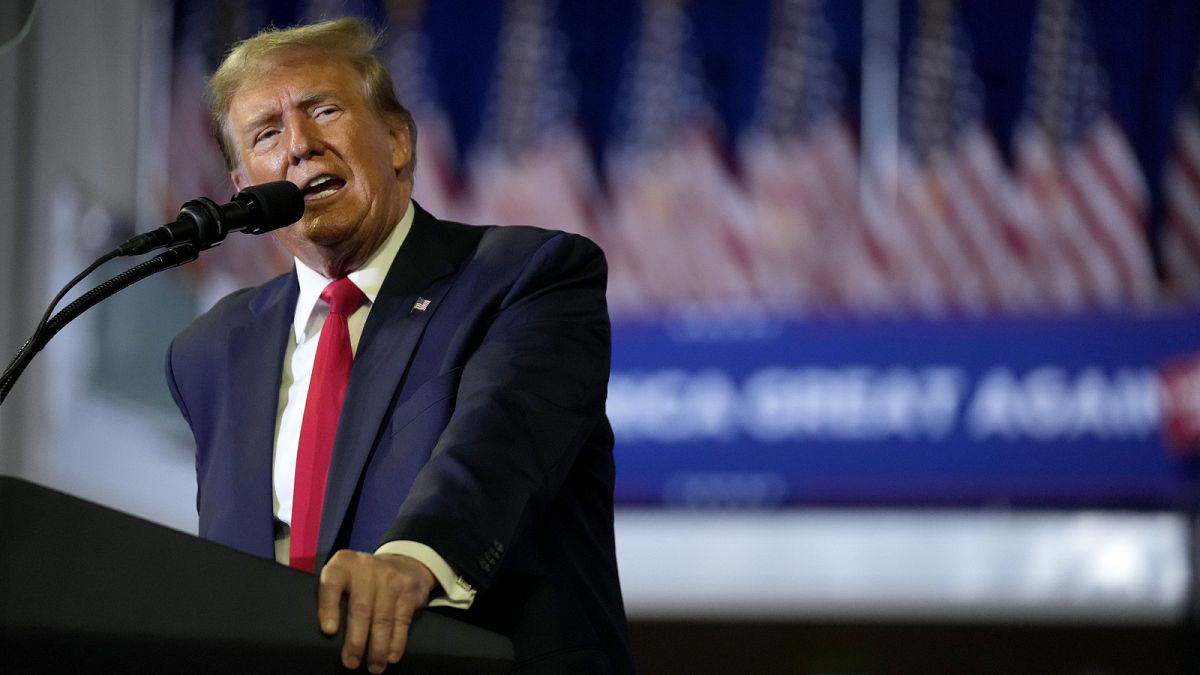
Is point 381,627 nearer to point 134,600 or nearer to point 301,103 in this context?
point 134,600

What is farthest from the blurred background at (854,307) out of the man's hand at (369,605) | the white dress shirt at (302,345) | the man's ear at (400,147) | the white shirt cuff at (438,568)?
the man's hand at (369,605)

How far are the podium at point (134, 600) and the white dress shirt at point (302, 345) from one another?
59 centimetres

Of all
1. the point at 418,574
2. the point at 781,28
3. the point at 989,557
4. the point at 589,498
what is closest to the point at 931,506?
the point at 989,557

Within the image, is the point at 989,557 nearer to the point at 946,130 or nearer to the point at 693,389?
the point at 693,389

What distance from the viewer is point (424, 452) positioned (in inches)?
56.2

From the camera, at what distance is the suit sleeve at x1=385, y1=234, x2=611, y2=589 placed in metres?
1.15

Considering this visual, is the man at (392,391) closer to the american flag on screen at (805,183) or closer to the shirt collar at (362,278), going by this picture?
the shirt collar at (362,278)

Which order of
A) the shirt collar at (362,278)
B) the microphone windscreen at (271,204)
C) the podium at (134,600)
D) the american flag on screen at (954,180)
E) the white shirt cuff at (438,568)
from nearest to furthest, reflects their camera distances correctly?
the podium at (134,600), the white shirt cuff at (438,568), the microphone windscreen at (271,204), the shirt collar at (362,278), the american flag on screen at (954,180)

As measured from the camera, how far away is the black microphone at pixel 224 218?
130 cm

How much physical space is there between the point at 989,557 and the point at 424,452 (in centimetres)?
266

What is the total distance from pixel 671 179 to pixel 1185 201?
1373 mm

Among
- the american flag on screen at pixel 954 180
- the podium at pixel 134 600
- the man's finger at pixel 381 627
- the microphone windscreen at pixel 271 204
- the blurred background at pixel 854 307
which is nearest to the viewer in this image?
the podium at pixel 134 600

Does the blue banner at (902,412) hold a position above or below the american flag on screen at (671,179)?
below

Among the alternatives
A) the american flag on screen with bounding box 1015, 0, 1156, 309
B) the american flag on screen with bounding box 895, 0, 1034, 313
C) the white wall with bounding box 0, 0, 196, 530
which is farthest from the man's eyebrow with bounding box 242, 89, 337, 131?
the white wall with bounding box 0, 0, 196, 530
